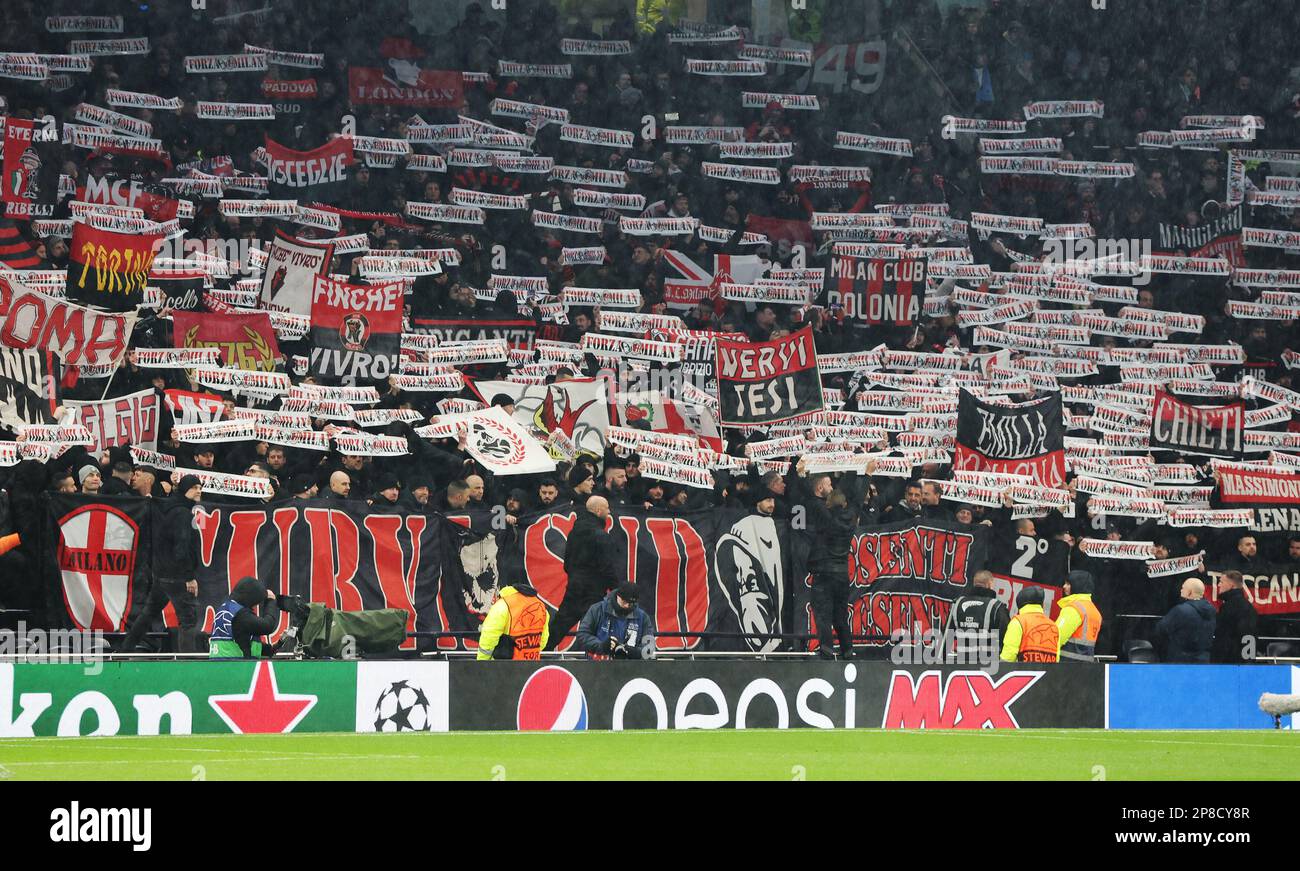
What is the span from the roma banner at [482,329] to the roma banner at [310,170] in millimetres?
2717

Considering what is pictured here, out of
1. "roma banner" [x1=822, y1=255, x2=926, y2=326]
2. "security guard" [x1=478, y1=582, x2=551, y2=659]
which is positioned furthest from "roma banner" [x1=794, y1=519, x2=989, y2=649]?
"security guard" [x1=478, y1=582, x2=551, y2=659]

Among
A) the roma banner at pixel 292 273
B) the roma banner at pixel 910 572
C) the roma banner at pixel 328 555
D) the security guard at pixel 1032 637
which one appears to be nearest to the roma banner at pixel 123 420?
the roma banner at pixel 328 555

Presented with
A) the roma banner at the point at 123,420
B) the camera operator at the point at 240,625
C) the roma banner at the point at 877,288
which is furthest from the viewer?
the roma banner at the point at 877,288

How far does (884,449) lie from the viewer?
22.3m

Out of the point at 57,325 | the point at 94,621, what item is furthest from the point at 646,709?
the point at 57,325

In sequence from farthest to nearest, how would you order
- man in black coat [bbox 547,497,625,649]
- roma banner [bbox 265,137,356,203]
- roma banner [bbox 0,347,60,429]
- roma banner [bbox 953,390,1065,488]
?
roma banner [bbox 265,137,356,203] < roma banner [bbox 953,390,1065,488] < roma banner [bbox 0,347,60,429] < man in black coat [bbox 547,497,625,649]

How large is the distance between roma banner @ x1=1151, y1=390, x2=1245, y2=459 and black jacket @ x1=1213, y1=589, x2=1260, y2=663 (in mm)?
3489

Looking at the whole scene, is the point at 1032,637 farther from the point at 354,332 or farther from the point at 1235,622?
the point at 354,332

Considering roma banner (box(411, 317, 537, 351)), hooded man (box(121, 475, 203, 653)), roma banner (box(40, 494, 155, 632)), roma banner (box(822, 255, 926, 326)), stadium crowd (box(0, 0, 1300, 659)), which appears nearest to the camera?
hooded man (box(121, 475, 203, 653))

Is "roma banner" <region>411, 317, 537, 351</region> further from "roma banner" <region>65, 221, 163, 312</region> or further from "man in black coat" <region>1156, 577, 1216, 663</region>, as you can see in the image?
"man in black coat" <region>1156, 577, 1216, 663</region>

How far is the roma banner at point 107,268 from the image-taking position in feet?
67.9

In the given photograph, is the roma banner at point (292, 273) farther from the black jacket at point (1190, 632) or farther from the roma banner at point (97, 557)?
the black jacket at point (1190, 632)

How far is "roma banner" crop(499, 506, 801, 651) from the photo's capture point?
65.2 feet

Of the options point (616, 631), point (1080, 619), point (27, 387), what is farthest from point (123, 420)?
point (1080, 619)
